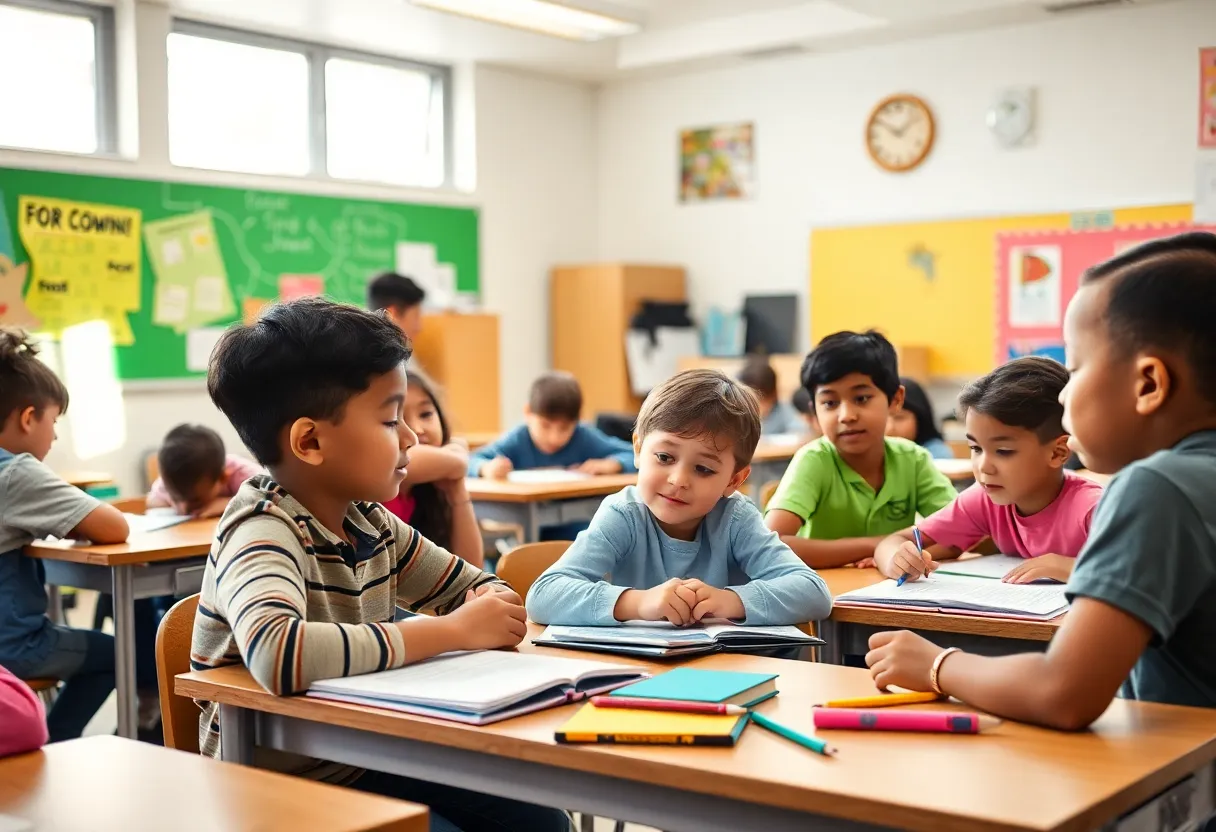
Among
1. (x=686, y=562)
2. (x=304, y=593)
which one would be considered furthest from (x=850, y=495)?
(x=304, y=593)

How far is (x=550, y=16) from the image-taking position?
22.4 feet

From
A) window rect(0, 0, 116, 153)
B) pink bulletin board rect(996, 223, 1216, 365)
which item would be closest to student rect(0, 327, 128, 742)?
window rect(0, 0, 116, 153)

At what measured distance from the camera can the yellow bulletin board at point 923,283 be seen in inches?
293

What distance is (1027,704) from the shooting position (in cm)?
131

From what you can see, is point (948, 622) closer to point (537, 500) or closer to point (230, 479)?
point (537, 500)

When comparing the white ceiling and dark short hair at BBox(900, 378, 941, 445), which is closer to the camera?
dark short hair at BBox(900, 378, 941, 445)

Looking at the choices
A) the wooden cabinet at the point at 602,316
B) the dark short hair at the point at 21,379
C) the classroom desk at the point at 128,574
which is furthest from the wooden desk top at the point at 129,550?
the wooden cabinet at the point at 602,316

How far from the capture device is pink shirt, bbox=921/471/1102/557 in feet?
8.09

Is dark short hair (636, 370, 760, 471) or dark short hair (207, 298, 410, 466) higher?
dark short hair (207, 298, 410, 466)

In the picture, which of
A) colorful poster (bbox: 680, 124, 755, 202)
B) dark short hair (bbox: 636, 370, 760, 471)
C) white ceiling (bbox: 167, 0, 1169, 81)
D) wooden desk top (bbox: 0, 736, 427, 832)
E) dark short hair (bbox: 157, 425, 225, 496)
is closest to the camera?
wooden desk top (bbox: 0, 736, 427, 832)

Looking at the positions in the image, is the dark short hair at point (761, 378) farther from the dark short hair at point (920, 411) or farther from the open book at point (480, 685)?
the open book at point (480, 685)

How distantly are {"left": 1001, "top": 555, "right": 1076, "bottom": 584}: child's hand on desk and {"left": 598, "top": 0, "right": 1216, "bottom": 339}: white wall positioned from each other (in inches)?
204

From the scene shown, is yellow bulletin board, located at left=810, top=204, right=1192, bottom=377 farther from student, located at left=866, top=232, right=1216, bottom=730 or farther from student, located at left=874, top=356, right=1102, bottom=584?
student, located at left=866, top=232, right=1216, bottom=730

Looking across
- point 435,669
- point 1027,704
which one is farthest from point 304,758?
point 1027,704
